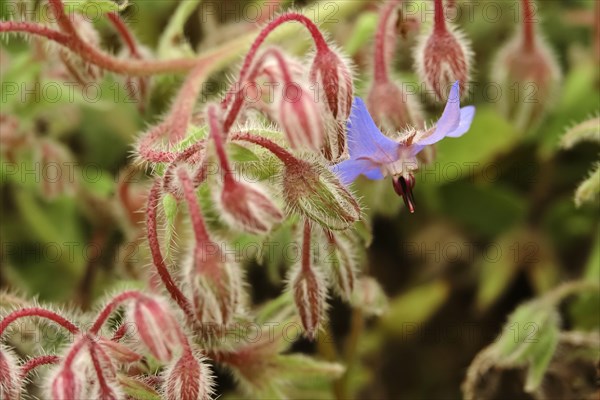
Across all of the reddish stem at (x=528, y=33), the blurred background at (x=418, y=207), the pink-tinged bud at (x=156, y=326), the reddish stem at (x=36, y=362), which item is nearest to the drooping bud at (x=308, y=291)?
the pink-tinged bud at (x=156, y=326)

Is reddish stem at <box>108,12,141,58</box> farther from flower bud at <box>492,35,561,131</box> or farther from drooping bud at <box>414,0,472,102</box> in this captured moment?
flower bud at <box>492,35,561,131</box>

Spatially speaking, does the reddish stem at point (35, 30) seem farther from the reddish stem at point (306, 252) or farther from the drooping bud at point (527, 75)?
the drooping bud at point (527, 75)

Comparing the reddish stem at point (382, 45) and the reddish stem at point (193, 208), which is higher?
the reddish stem at point (382, 45)

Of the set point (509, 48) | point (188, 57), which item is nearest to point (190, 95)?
point (188, 57)

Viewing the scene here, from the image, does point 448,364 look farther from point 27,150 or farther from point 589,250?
point 27,150

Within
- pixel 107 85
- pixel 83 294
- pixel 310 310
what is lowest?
pixel 83 294

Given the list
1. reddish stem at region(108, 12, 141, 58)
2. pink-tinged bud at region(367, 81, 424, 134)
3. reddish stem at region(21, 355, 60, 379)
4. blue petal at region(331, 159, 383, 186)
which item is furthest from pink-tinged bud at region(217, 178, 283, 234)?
reddish stem at region(108, 12, 141, 58)
